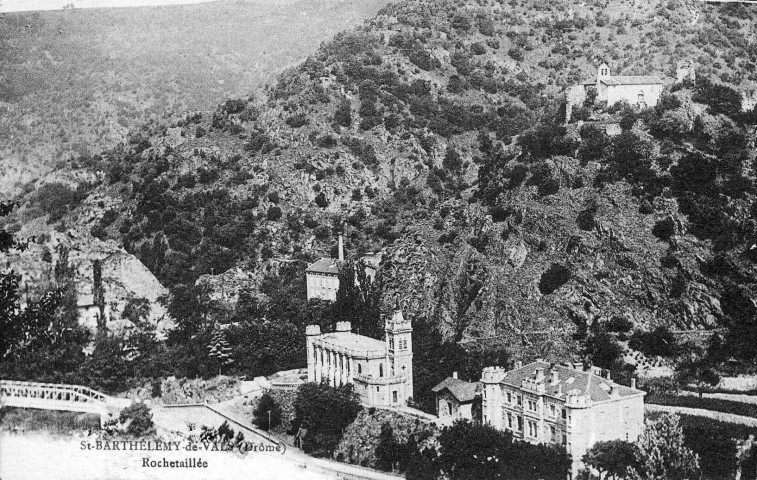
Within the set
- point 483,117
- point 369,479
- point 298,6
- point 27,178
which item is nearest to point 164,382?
point 369,479

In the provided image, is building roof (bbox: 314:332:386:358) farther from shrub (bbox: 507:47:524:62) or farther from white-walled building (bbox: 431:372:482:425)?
shrub (bbox: 507:47:524:62)

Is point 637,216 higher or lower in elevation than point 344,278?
higher

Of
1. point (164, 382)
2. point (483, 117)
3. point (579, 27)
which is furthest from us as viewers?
point (579, 27)

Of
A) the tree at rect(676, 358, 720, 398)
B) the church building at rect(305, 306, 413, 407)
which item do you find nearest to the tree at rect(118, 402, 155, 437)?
the church building at rect(305, 306, 413, 407)

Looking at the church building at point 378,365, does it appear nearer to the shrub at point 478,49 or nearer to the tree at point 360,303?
the tree at point 360,303

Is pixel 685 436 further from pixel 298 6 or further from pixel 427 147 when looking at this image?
pixel 298 6

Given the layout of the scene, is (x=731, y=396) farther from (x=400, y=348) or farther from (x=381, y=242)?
(x=381, y=242)
